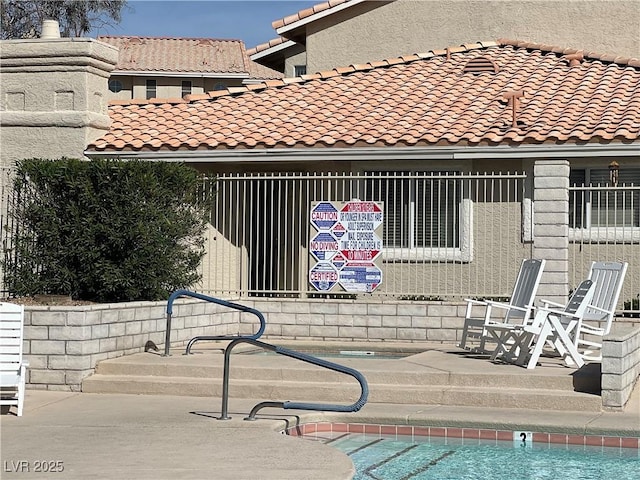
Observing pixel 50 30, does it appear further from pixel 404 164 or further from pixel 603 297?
pixel 603 297

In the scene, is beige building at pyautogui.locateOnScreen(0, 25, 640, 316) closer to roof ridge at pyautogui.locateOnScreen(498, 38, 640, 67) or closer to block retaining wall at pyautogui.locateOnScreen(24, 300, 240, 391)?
roof ridge at pyautogui.locateOnScreen(498, 38, 640, 67)

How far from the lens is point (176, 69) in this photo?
51094 millimetres

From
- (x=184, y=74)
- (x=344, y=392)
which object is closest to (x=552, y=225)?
(x=344, y=392)

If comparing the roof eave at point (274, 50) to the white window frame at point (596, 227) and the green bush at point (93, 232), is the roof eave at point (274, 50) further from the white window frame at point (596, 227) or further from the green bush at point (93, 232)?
the green bush at point (93, 232)

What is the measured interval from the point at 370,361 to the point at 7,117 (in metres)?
8.08

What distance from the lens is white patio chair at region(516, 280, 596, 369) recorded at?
12.0 meters

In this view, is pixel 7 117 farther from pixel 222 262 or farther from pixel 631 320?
pixel 631 320

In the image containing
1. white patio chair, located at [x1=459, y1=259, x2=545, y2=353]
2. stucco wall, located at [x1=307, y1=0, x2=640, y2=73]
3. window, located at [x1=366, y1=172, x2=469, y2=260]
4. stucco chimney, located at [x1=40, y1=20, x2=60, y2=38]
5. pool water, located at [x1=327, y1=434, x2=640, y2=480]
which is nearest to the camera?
pool water, located at [x1=327, y1=434, x2=640, y2=480]

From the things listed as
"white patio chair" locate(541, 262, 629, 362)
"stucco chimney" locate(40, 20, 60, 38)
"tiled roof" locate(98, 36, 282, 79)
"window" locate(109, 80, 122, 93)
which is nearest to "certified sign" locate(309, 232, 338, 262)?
"white patio chair" locate(541, 262, 629, 362)

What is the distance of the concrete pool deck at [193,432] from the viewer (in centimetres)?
805

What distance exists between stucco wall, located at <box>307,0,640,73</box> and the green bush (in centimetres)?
1183

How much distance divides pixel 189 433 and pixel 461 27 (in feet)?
55.7

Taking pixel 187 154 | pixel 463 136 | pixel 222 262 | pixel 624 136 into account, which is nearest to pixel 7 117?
pixel 187 154

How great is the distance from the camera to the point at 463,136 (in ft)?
58.2
